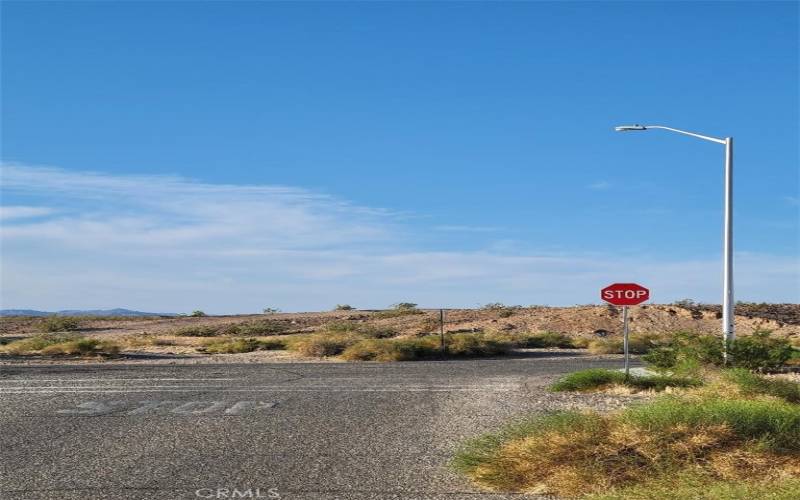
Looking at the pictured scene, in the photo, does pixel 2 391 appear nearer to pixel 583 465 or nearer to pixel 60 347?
pixel 583 465

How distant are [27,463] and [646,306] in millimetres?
55004

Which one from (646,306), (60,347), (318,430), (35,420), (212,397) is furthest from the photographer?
(646,306)

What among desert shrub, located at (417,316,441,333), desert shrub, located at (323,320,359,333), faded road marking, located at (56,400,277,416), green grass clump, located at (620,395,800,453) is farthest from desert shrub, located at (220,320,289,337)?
green grass clump, located at (620,395,800,453)

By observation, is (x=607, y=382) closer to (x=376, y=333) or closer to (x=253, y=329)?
(x=376, y=333)

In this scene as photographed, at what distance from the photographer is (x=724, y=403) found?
981 centimetres

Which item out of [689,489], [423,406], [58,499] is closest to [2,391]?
[423,406]

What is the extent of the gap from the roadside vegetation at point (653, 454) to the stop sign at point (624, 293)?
9.64m

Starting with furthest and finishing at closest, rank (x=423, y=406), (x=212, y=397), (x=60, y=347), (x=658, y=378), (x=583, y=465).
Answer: (x=60, y=347) < (x=658, y=378) < (x=212, y=397) < (x=423, y=406) < (x=583, y=465)

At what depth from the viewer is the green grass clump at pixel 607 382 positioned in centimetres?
1850

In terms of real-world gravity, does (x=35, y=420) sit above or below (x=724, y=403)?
below

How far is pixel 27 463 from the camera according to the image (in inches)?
404

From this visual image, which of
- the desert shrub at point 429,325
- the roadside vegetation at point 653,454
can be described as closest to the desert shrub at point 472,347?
the desert shrub at point 429,325

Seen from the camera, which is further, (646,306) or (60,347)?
(646,306)

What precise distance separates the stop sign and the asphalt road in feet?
7.80
